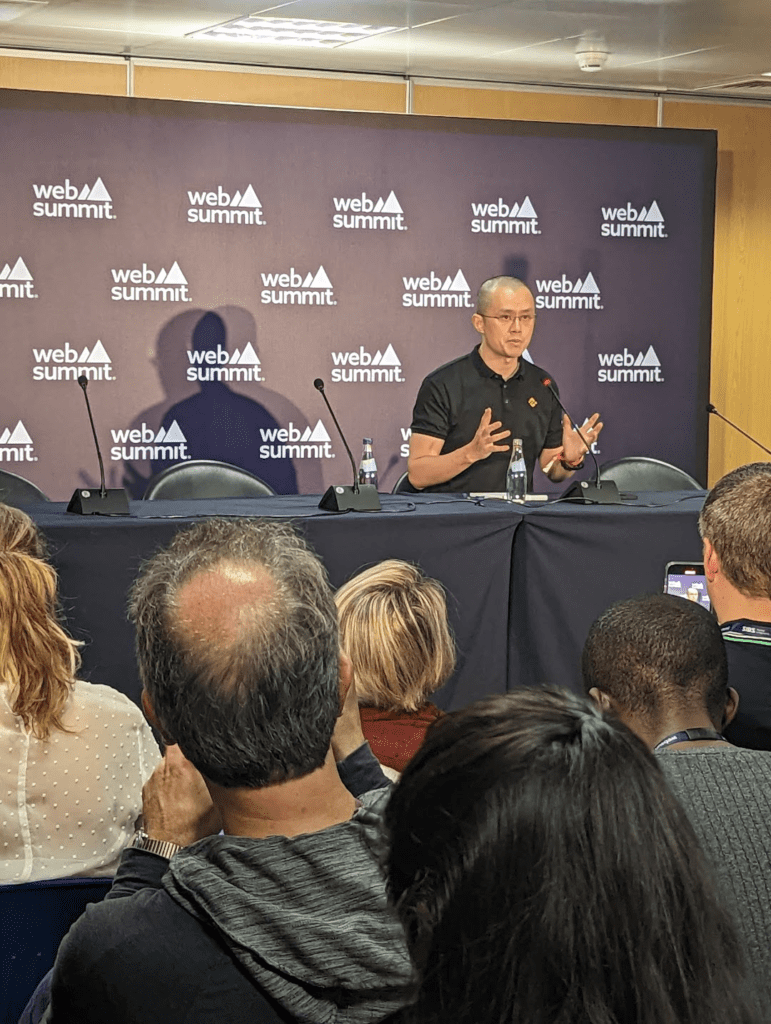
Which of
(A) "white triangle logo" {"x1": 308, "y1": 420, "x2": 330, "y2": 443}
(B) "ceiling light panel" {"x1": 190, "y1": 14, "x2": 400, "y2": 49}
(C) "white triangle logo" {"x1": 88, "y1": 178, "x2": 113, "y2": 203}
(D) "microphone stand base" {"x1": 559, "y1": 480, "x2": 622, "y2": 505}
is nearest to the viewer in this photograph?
(D) "microphone stand base" {"x1": 559, "y1": 480, "x2": 622, "y2": 505}

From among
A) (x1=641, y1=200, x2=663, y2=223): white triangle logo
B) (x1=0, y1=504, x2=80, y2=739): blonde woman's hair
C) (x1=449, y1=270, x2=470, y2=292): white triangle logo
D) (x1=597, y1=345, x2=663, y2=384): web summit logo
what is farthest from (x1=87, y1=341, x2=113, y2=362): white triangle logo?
(x1=0, y1=504, x2=80, y2=739): blonde woman's hair

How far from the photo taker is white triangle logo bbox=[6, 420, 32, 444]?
554 cm

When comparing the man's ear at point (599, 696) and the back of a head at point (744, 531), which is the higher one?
the back of a head at point (744, 531)

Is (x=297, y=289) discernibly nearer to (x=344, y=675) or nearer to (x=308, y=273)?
(x=308, y=273)

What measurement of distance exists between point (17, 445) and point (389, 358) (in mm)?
1722

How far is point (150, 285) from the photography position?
5770mm

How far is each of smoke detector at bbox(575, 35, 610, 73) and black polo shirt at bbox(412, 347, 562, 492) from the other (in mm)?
1774

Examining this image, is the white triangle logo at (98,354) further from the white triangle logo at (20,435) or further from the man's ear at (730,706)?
the man's ear at (730,706)

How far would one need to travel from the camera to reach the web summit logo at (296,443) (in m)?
5.94

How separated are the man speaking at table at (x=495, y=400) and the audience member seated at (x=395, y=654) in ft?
6.98

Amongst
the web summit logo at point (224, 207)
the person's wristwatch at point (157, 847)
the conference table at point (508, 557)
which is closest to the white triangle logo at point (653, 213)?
the web summit logo at point (224, 207)

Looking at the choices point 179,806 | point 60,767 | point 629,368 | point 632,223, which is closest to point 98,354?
point 629,368

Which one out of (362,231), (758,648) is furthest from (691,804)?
(362,231)

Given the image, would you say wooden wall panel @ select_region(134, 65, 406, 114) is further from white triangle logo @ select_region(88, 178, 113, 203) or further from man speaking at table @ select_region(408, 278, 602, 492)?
man speaking at table @ select_region(408, 278, 602, 492)
